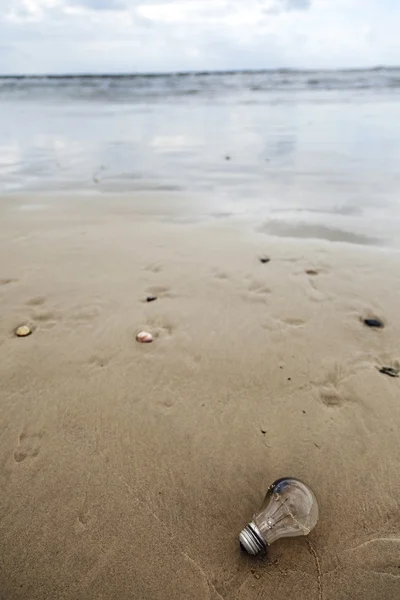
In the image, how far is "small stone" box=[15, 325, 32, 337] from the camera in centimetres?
303

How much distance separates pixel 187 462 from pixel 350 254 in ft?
9.69

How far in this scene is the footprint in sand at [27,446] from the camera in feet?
6.96

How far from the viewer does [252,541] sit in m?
1.65

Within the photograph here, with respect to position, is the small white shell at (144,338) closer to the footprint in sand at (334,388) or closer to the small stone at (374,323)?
the footprint in sand at (334,388)

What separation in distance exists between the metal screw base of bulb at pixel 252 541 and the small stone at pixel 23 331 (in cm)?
211

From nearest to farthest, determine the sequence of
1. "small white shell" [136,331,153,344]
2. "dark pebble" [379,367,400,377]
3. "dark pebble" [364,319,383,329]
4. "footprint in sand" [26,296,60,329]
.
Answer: "dark pebble" [379,367,400,377]
"small white shell" [136,331,153,344]
"dark pebble" [364,319,383,329]
"footprint in sand" [26,296,60,329]

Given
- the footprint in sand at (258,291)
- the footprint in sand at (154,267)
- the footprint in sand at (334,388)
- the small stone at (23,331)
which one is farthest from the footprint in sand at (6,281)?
the footprint in sand at (334,388)

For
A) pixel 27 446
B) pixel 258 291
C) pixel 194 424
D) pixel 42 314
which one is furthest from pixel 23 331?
pixel 258 291

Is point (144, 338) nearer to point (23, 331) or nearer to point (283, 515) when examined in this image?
point (23, 331)

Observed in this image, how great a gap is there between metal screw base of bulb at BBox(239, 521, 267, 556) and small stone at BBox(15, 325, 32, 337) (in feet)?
6.91

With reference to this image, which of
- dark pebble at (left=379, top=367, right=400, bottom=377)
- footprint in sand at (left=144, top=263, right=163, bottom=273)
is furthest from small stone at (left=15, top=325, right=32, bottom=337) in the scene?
dark pebble at (left=379, top=367, right=400, bottom=377)

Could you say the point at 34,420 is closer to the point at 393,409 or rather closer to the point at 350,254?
the point at 393,409

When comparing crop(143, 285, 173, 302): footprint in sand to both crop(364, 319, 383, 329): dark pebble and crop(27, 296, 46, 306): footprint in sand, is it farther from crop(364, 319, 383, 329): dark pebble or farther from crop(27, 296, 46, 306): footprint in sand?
crop(364, 319, 383, 329): dark pebble

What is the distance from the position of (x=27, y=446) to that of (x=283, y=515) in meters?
1.33
